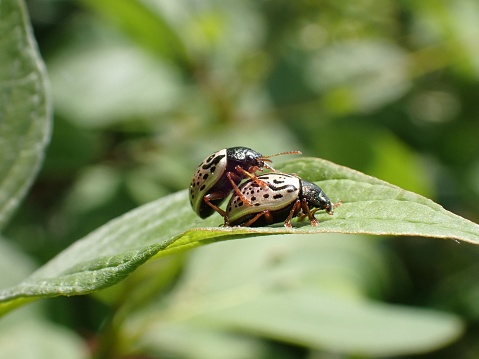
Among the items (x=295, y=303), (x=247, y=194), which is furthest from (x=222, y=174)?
(x=295, y=303)

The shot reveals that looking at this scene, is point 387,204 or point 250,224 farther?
point 250,224

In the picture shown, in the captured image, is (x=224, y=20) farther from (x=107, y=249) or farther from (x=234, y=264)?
(x=107, y=249)

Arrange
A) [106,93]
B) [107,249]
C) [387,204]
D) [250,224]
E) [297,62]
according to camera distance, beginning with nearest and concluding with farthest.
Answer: [387,204], [107,249], [250,224], [106,93], [297,62]

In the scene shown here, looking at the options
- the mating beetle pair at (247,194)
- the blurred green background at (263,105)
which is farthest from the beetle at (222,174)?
the blurred green background at (263,105)

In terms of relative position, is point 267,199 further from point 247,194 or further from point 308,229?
point 308,229

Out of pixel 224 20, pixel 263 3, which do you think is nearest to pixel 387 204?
pixel 224 20

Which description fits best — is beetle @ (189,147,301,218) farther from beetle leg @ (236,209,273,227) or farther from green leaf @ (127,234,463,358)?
green leaf @ (127,234,463,358)
